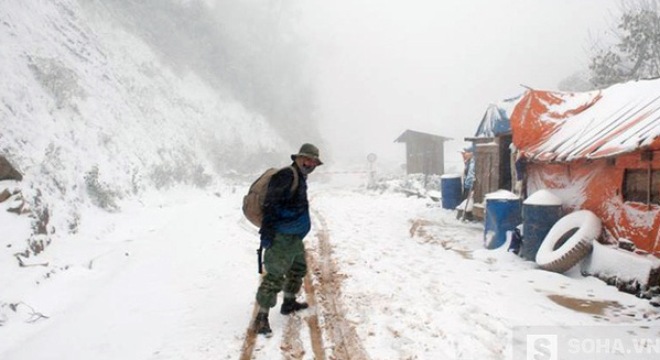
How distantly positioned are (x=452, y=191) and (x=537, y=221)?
6.39m

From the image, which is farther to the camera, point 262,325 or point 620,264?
point 620,264

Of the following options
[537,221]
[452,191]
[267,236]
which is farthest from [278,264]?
[452,191]

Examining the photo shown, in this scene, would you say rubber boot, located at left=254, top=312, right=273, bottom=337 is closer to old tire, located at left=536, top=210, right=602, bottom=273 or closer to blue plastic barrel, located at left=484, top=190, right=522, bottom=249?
old tire, located at left=536, top=210, right=602, bottom=273

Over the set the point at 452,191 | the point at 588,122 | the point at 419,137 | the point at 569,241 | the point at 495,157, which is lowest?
the point at 569,241

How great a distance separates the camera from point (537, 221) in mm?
7277

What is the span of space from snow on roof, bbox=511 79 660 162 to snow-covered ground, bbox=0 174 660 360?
7.23 feet

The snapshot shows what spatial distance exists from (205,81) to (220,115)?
356 centimetres

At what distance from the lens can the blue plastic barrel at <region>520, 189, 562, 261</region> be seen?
7.25m

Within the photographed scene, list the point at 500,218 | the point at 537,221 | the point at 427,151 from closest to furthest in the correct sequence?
the point at 537,221, the point at 500,218, the point at 427,151

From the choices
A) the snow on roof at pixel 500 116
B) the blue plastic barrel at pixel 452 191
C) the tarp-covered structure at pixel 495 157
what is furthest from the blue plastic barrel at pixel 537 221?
the blue plastic barrel at pixel 452 191

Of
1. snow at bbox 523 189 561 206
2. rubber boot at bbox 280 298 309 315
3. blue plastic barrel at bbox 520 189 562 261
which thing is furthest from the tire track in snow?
snow at bbox 523 189 561 206

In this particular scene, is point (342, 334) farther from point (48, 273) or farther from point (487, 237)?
point (487, 237)

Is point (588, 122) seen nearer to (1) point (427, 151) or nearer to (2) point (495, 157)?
(2) point (495, 157)

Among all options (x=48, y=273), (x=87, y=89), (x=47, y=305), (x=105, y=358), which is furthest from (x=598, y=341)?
(x=87, y=89)
